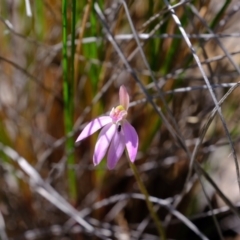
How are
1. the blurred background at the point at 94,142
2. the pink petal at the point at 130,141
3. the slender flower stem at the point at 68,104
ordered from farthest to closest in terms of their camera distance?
the blurred background at the point at 94,142 → the slender flower stem at the point at 68,104 → the pink petal at the point at 130,141

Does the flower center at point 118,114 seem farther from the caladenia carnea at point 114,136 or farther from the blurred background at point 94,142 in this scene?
the blurred background at point 94,142

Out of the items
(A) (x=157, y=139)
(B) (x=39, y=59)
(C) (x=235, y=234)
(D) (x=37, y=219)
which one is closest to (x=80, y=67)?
(B) (x=39, y=59)

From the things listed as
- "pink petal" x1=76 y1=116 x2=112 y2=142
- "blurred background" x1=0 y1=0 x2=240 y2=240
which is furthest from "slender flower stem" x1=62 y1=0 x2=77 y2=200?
"pink petal" x1=76 y1=116 x2=112 y2=142

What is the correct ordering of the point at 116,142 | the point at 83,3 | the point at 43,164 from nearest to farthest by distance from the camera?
the point at 116,142 < the point at 83,3 < the point at 43,164

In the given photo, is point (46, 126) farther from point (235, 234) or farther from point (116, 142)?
point (116, 142)

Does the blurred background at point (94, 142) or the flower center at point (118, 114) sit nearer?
the flower center at point (118, 114)

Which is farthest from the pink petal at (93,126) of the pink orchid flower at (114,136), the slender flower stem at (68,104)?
the slender flower stem at (68,104)

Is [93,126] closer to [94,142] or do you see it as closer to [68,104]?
[68,104]
